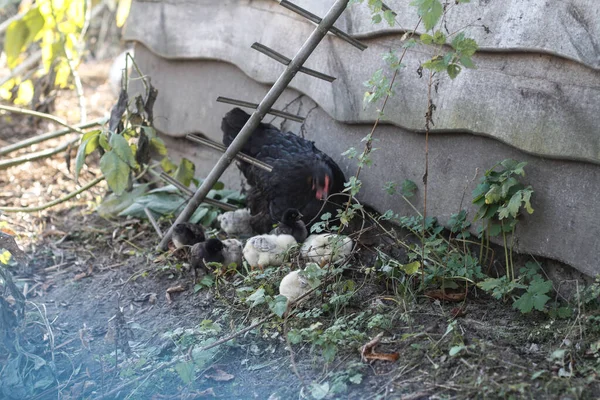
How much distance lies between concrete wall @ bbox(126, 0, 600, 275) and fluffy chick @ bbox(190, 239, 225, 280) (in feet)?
2.88

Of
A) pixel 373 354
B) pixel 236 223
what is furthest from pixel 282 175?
pixel 373 354

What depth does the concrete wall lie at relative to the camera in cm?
293

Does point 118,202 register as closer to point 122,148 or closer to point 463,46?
point 122,148

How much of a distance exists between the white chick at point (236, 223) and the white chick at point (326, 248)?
2.72 feet

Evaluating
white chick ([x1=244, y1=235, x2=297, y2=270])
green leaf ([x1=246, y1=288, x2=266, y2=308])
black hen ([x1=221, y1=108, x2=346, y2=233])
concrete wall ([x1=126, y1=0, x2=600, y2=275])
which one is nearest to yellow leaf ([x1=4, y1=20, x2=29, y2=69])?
concrete wall ([x1=126, y1=0, x2=600, y2=275])

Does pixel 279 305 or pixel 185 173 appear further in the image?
pixel 185 173

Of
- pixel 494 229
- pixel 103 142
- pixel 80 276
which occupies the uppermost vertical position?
pixel 494 229

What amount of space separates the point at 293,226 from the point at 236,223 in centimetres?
62

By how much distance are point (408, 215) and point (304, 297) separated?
80 centimetres

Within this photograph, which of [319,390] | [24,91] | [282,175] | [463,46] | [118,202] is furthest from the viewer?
[24,91]

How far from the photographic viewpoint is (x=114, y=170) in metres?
4.42

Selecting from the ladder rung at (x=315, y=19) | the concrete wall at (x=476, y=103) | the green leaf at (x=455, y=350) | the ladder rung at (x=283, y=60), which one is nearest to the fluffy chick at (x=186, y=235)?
the concrete wall at (x=476, y=103)

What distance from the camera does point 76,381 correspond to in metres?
3.16

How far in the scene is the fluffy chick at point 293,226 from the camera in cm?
403
